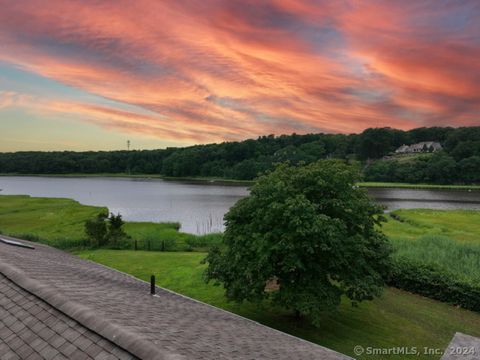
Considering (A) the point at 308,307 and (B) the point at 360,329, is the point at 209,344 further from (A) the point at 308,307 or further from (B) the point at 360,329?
(B) the point at 360,329

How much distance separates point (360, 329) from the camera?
20594 mm

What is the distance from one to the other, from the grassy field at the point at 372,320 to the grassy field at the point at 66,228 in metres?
16.2

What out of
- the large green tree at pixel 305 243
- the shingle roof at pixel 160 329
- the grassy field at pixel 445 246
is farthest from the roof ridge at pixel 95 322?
the grassy field at pixel 445 246

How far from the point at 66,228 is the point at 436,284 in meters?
50.8

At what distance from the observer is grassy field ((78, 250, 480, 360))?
19250mm

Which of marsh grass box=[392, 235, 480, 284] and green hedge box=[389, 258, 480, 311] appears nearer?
green hedge box=[389, 258, 480, 311]

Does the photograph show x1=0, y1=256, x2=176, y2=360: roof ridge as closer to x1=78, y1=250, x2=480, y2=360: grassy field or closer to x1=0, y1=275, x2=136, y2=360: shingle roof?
x1=0, y1=275, x2=136, y2=360: shingle roof

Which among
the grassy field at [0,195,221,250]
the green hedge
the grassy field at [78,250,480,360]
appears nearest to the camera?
the grassy field at [78,250,480,360]

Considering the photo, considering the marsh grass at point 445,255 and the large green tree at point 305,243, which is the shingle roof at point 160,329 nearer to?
the large green tree at point 305,243

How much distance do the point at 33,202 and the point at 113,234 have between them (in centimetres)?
5868

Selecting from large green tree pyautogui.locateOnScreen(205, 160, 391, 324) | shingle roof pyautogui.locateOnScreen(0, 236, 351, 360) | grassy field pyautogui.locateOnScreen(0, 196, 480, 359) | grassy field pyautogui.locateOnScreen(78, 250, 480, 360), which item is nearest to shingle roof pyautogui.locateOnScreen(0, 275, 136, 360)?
shingle roof pyautogui.locateOnScreen(0, 236, 351, 360)

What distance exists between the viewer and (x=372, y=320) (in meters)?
22.1

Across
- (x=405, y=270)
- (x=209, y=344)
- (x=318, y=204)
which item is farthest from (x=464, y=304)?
(x=209, y=344)

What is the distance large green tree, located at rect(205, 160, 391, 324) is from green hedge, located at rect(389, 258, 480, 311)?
6.74m
